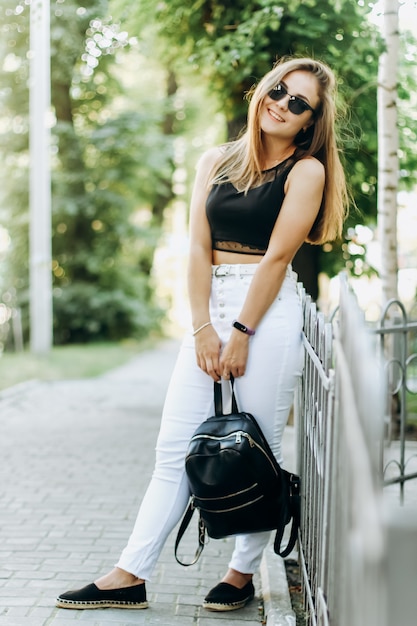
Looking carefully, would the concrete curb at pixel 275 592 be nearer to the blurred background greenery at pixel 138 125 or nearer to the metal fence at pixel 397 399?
the metal fence at pixel 397 399

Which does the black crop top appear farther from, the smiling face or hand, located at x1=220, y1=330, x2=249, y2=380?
hand, located at x1=220, y1=330, x2=249, y2=380

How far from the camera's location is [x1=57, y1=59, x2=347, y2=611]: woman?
3354 millimetres

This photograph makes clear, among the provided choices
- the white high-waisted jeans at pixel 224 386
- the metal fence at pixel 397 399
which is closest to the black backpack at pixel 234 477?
the white high-waisted jeans at pixel 224 386

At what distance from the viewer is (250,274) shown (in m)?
3.43

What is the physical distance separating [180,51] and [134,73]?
1895cm

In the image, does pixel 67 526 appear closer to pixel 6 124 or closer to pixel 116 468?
pixel 116 468

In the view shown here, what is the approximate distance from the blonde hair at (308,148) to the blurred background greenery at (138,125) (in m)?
0.67

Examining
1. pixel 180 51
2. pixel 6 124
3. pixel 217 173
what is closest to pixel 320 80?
pixel 217 173

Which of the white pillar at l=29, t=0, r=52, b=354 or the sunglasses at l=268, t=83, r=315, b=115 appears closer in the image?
the sunglasses at l=268, t=83, r=315, b=115

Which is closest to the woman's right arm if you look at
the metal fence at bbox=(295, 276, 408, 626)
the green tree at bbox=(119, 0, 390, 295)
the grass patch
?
the metal fence at bbox=(295, 276, 408, 626)

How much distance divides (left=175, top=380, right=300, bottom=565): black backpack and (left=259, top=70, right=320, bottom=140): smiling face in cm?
106

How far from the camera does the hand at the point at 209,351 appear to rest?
132 inches

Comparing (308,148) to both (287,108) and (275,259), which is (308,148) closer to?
(287,108)

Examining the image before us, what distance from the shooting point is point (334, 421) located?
254 cm
